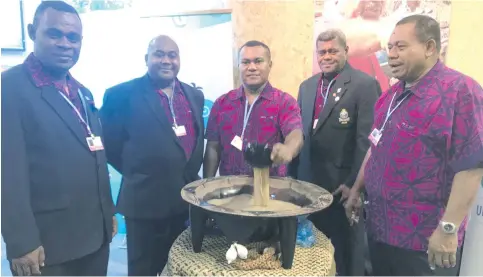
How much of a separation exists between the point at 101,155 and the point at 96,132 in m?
0.12

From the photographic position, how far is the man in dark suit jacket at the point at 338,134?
7.56ft

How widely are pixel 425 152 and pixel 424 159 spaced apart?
3 centimetres

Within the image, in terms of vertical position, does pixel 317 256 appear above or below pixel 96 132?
below

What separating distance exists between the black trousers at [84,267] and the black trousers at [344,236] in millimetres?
1300

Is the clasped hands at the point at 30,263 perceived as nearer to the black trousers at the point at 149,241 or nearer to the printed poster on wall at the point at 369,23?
the black trousers at the point at 149,241

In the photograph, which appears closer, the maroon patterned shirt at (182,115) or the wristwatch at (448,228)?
the wristwatch at (448,228)

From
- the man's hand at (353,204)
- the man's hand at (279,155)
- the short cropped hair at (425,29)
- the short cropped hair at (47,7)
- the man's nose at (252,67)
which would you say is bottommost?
the man's hand at (353,204)

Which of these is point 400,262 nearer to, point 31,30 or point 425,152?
point 425,152

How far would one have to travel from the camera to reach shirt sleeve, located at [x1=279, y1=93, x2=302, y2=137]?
6.32ft

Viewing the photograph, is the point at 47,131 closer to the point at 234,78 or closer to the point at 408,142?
the point at 408,142

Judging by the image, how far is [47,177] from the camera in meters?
1.53

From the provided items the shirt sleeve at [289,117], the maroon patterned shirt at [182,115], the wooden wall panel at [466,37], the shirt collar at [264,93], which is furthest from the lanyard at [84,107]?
the wooden wall panel at [466,37]

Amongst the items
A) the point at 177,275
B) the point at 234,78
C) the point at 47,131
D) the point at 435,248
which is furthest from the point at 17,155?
the point at 234,78

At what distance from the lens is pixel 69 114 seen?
161cm
